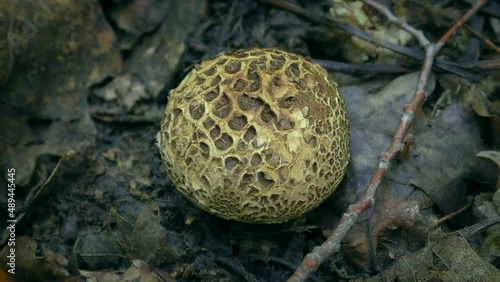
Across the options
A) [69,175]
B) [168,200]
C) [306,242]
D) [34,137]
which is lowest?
[306,242]

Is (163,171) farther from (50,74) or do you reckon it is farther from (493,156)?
(493,156)

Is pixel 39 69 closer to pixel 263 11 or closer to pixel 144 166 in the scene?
pixel 144 166

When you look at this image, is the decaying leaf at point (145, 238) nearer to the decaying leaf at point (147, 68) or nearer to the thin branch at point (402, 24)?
the decaying leaf at point (147, 68)

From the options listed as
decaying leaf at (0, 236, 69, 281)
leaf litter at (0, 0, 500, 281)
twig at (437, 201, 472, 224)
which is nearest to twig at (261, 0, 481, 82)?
leaf litter at (0, 0, 500, 281)

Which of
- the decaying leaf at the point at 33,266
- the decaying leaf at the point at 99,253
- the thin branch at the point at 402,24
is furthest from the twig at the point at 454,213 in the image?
the decaying leaf at the point at 33,266

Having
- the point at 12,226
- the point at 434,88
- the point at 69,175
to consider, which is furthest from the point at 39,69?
the point at 434,88

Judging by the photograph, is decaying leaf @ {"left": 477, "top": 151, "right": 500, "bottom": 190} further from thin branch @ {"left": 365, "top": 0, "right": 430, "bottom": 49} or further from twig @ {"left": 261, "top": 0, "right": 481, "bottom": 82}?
thin branch @ {"left": 365, "top": 0, "right": 430, "bottom": 49}
